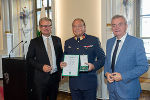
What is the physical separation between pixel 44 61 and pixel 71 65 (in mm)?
480

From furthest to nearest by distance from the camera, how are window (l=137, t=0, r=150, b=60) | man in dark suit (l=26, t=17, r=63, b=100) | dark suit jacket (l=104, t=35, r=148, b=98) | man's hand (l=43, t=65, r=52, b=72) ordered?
window (l=137, t=0, r=150, b=60) → man in dark suit (l=26, t=17, r=63, b=100) → man's hand (l=43, t=65, r=52, b=72) → dark suit jacket (l=104, t=35, r=148, b=98)

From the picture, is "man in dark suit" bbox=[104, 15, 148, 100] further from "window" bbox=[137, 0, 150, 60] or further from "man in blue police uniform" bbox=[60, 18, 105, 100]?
"window" bbox=[137, 0, 150, 60]

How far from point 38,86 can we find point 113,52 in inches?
46.2

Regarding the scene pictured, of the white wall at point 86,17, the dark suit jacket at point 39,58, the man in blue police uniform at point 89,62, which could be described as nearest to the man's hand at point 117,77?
the man in blue police uniform at point 89,62

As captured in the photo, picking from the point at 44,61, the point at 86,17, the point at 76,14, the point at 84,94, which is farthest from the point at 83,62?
the point at 76,14

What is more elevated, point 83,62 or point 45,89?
point 83,62

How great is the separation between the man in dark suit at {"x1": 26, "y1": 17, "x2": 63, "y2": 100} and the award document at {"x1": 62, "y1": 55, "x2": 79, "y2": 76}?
292 mm

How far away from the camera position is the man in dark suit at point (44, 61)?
2.43 metres

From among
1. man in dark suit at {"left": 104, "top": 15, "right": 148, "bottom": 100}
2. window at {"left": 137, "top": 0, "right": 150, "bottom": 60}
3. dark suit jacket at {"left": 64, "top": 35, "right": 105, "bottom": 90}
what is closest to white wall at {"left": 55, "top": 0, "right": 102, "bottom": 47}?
window at {"left": 137, "top": 0, "right": 150, "bottom": 60}

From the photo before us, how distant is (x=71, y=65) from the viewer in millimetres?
2150

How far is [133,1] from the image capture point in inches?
175

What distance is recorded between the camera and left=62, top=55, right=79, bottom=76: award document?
2.12 metres

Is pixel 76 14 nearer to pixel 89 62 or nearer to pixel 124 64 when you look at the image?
pixel 89 62

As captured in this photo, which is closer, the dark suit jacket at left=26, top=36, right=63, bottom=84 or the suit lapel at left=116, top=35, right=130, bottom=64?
the suit lapel at left=116, top=35, right=130, bottom=64
